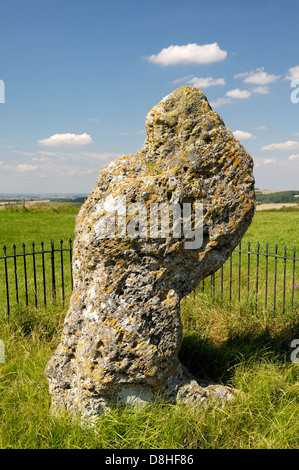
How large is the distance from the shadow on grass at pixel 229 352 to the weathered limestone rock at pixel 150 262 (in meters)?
0.47

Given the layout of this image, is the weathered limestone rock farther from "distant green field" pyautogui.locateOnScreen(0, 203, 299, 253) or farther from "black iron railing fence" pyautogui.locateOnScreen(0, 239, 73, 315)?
"distant green field" pyautogui.locateOnScreen(0, 203, 299, 253)

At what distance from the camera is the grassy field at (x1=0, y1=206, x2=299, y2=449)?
281 centimetres

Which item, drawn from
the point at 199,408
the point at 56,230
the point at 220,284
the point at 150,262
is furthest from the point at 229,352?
the point at 56,230

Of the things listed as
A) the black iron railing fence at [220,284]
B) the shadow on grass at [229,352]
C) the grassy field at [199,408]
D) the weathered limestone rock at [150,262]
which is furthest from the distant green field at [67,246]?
the weathered limestone rock at [150,262]

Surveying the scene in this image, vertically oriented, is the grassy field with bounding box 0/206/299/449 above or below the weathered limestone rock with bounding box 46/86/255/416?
below

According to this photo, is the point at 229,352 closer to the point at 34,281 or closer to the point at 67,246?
the point at 34,281

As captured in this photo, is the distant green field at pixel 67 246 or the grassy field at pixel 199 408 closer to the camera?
the grassy field at pixel 199 408

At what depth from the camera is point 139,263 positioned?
3016mm

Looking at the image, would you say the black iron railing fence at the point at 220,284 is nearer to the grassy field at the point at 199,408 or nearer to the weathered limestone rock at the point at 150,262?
the grassy field at the point at 199,408

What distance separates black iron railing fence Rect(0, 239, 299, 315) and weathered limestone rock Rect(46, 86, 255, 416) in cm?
233

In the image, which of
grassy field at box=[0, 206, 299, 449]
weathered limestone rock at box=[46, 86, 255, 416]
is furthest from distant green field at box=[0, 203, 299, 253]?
weathered limestone rock at box=[46, 86, 255, 416]

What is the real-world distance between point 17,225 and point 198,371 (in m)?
14.1

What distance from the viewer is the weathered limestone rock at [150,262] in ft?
9.72

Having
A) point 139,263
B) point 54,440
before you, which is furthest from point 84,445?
point 139,263
